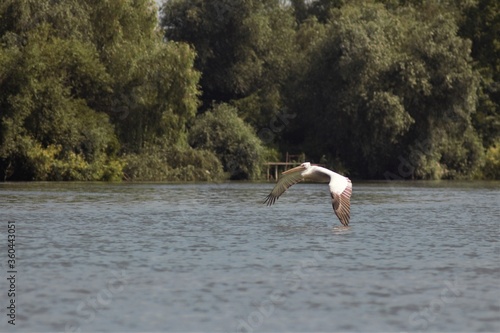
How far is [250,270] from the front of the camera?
16688 mm

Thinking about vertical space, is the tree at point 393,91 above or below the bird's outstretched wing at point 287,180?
above

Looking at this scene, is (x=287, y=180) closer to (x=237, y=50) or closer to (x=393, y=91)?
(x=393, y=91)

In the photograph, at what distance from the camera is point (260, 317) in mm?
12539

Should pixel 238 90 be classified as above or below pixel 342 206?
above

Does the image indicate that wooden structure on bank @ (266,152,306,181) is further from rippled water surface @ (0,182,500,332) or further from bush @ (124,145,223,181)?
rippled water surface @ (0,182,500,332)

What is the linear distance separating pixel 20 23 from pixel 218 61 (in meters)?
22.1

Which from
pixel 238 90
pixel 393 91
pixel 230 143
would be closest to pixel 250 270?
pixel 230 143

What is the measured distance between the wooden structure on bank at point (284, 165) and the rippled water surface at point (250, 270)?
1497 inches

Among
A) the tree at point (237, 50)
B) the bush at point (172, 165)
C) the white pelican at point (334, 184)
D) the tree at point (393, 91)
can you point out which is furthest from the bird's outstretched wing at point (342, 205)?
the tree at point (237, 50)

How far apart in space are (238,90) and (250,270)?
60.2 meters

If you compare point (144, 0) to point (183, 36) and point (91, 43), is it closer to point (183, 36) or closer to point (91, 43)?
point (91, 43)

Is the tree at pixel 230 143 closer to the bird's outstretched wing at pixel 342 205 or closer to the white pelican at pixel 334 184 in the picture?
the white pelican at pixel 334 184
